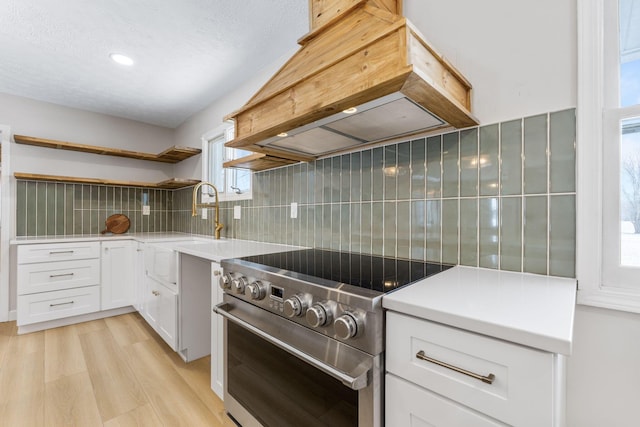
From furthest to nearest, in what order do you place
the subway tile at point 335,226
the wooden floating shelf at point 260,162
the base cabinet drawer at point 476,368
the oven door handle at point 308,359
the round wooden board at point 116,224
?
1. the round wooden board at point 116,224
2. the wooden floating shelf at point 260,162
3. the subway tile at point 335,226
4. the oven door handle at point 308,359
5. the base cabinet drawer at point 476,368

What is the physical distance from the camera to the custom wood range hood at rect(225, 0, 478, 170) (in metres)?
0.87

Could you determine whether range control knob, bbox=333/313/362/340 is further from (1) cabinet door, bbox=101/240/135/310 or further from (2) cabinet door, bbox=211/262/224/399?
(1) cabinet door, bbox=101/240/135/310

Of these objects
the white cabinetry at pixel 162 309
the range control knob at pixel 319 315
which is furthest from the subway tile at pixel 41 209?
the range control knob at pixel 319 315

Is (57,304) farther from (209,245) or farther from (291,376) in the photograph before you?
(291,376)

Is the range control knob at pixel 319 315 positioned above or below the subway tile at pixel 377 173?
below

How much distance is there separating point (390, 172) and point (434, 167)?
226 millimetres

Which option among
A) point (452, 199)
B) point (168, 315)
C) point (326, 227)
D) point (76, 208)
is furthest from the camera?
point (76, 208)

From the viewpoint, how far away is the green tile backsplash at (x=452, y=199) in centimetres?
101

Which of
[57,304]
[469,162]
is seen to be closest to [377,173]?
[469,162]

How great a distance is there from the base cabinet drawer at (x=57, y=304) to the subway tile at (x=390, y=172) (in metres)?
3.07

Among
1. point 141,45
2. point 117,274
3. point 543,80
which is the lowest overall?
point 117,274

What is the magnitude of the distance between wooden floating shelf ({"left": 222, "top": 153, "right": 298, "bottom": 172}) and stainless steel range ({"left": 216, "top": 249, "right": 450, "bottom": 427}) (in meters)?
0.70

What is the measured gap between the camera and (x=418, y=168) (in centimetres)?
135

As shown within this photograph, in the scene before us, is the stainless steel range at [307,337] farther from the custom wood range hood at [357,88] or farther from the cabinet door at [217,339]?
the custom wood range hood at [357,88]
